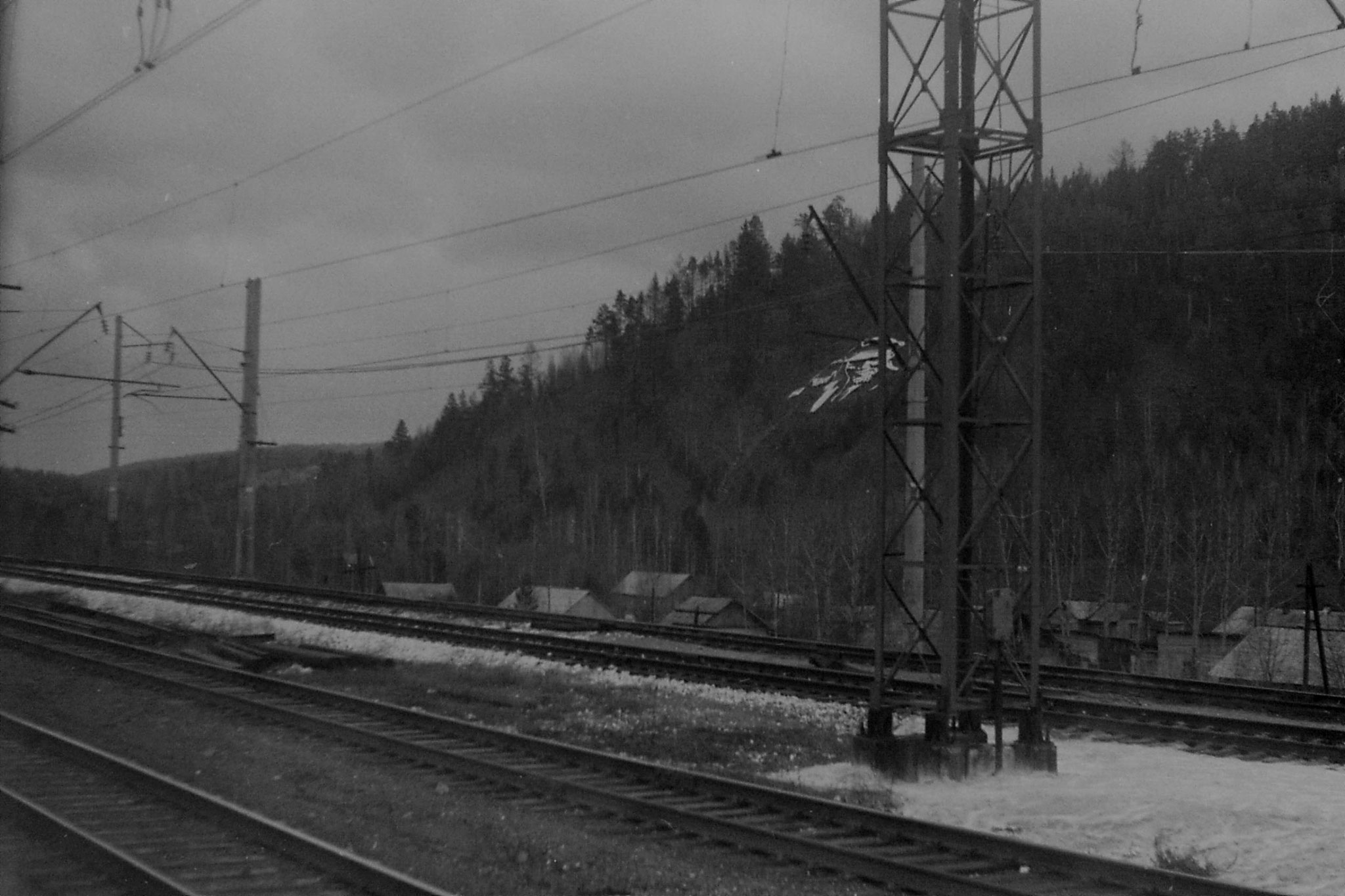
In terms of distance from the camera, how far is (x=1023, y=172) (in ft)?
40.4

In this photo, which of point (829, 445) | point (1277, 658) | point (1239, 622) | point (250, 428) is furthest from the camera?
point (829, 445)

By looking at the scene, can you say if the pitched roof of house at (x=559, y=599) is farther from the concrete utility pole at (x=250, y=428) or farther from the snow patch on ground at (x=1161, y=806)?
the snow patch on ground at (x=1161, y=806)

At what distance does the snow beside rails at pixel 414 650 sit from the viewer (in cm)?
1523

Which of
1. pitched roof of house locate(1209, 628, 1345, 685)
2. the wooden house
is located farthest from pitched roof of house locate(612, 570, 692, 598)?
pitched roof of house locate(1209, 628, 1345, 685)

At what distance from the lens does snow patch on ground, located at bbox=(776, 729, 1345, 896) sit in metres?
8.55

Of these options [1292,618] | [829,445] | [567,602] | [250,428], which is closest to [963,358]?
[250,428]

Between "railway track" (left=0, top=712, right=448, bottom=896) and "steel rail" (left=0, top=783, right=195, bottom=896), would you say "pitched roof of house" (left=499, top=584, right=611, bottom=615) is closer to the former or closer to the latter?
"railway track" (left=0, top=712, right=448, bottom=896)

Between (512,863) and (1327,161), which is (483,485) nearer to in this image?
(1327,161)

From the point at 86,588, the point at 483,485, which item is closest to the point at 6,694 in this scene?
the point at 86,588

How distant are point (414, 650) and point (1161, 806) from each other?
1383 centimetres

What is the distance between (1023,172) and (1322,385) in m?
77.4

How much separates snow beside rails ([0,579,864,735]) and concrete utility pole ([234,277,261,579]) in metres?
3.76

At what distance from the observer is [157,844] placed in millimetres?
8578

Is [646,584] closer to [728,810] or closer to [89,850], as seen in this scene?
[728,810]
